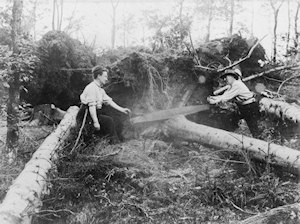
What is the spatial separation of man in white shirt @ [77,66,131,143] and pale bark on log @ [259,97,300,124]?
9.79ft

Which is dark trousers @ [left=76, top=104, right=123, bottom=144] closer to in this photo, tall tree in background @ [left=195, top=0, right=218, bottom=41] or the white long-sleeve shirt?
the white long-sleeve shirt

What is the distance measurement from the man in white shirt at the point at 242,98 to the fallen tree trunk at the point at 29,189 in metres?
3.30

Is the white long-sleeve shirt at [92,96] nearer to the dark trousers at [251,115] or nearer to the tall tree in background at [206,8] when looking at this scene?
the dark trousers at [251,115]

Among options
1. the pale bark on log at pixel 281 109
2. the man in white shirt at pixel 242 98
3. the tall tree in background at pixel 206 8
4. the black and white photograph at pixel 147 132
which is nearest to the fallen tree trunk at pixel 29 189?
the black and white photograph at pixel 147 132

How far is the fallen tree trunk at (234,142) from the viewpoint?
15.2ft

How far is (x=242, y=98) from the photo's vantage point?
6617 mm

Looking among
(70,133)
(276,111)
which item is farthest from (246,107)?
(70,133)

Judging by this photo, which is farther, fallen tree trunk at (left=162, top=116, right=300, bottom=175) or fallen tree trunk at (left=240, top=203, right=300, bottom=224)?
fallen tree trunk at (left=162, top=116, right=300, bottom=175)

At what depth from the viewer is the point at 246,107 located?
22.2ft

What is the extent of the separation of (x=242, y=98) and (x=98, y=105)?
2958 mm

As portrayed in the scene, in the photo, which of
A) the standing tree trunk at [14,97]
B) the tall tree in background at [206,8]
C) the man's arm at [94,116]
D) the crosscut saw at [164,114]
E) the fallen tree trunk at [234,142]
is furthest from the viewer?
the tall tree in background at [206,8]

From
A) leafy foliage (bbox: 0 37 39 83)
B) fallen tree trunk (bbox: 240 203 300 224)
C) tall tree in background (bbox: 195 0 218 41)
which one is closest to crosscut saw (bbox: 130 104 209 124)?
leafy foliage (bbox: 0 37 39 83)

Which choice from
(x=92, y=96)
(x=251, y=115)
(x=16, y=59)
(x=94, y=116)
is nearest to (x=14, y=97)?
(x=16, y=59)

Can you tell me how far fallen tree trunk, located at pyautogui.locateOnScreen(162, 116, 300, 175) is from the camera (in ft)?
15.2
